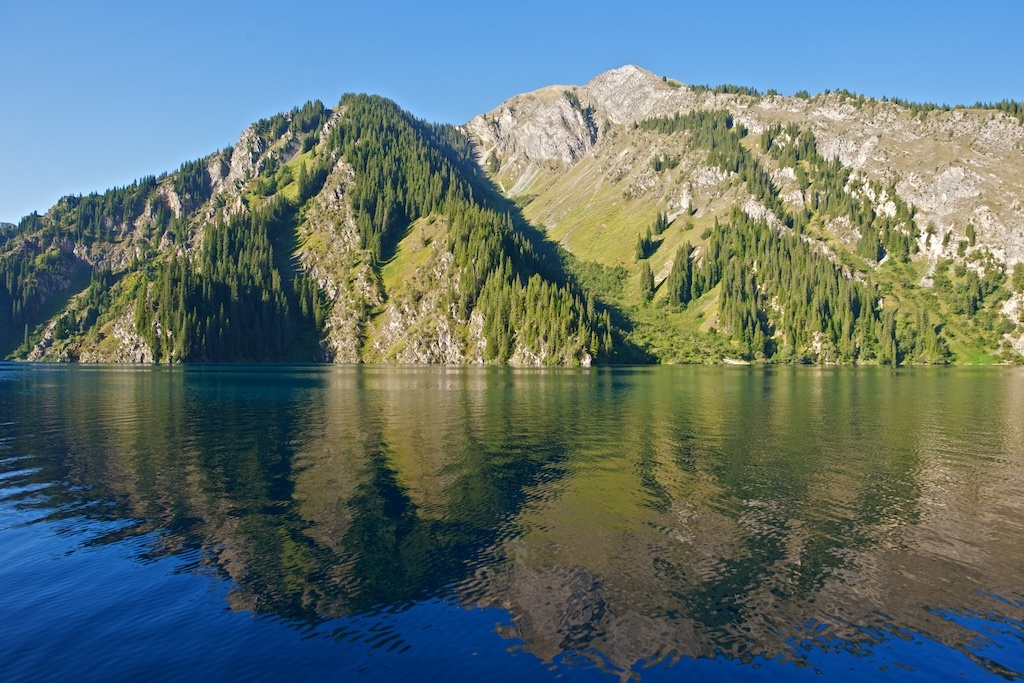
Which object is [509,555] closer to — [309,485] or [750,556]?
[750,556]

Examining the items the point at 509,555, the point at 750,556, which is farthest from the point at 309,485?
the point at 750,556

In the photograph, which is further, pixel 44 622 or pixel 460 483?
pixel 460 483

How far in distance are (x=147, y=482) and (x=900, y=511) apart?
180 feet

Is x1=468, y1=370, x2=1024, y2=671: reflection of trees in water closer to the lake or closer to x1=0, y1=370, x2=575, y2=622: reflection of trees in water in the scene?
the lake

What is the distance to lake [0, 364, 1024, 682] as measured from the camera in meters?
22.5

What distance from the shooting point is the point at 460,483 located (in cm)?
4797

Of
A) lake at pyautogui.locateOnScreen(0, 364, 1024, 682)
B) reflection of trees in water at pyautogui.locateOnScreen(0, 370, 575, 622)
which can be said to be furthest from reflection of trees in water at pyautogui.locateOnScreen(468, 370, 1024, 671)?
reflection of trees in water at pyautogui.locateOnScreen(0, 370, 575, 622)

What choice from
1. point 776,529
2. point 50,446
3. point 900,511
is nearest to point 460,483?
point 776,529

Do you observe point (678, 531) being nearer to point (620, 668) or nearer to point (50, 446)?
point (620, 668)

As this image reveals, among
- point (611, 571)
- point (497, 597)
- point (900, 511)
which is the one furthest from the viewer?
point (900, 511)

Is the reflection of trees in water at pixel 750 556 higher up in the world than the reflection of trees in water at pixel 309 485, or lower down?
lower down

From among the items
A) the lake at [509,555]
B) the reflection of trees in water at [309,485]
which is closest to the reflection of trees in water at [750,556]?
the lake at [509,555]

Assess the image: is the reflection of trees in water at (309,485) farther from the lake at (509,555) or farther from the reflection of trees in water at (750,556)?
the reflection of trees in water at (750,556)

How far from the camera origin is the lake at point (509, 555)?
22.5 meters
